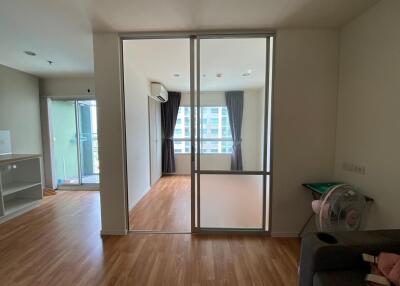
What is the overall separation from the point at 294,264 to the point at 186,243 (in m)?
1.22

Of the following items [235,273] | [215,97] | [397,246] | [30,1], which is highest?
[30,1]

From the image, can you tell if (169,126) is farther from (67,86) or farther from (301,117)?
(301,117)

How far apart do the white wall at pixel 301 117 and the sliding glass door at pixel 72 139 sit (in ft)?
13.7

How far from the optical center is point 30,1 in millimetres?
1833

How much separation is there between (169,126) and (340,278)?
522 centimetres

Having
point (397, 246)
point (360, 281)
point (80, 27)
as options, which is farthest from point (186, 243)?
point (80, 27)

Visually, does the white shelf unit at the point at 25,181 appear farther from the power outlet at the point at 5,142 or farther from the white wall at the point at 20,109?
the white wall at the point at 20,109

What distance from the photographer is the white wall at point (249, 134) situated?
2.67 metres

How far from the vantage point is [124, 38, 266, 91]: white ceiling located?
264 cm

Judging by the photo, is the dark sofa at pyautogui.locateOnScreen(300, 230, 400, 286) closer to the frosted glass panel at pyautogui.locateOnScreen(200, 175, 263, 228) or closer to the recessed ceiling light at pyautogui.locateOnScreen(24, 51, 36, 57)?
the frosted glass panel at pyautogui.locateOnScreen(200, 175, 263, 228)

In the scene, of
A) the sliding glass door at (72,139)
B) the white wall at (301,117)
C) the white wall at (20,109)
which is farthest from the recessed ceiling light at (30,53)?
the white wall at (301,117)

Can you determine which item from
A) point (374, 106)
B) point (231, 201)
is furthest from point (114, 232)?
point (374, 106)

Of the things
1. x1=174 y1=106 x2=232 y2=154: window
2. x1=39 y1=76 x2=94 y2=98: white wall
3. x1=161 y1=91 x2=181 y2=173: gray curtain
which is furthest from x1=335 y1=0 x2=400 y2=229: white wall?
x1=39 y1=76 x2=94 y2=98: white wall

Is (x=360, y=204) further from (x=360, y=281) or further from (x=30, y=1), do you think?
(x=30, y=1)
